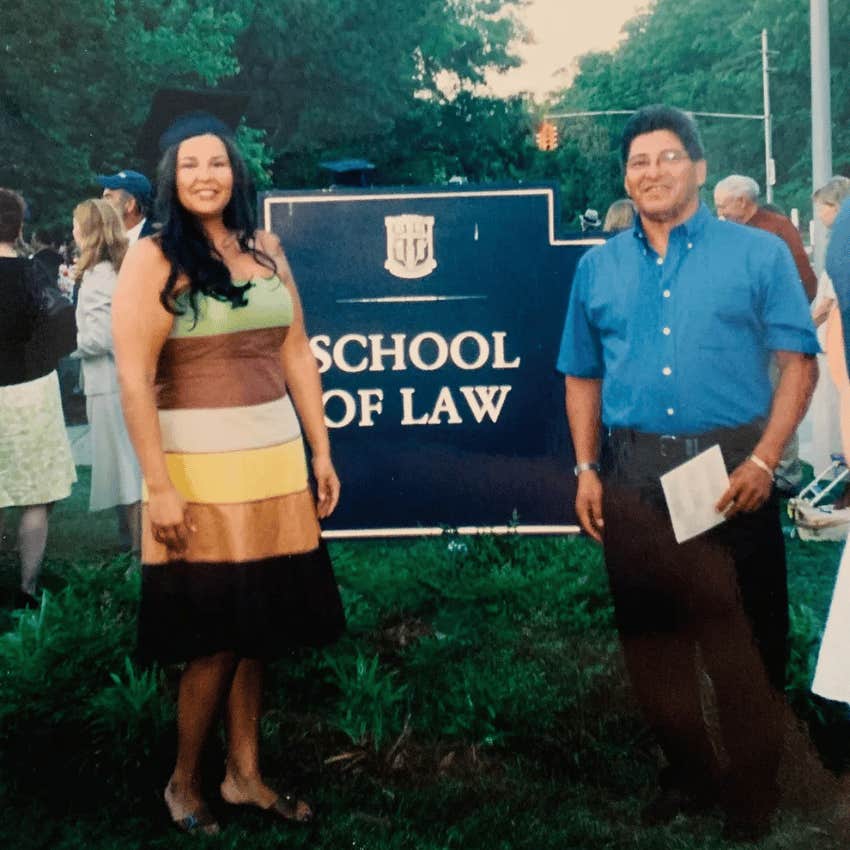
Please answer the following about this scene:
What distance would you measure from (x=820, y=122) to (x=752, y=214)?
0.20 metres

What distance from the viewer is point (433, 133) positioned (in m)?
2.66

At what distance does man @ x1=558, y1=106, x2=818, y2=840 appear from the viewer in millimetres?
2346

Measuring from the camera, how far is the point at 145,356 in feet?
7.52

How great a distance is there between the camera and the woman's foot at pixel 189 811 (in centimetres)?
254

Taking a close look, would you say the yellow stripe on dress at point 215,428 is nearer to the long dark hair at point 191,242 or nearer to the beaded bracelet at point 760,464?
the long dark hair at point 191,242

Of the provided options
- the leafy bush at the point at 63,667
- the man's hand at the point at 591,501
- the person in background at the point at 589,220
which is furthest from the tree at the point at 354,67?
the leafy bush at the point at 63,667

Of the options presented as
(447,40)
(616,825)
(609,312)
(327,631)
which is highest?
(447,40)

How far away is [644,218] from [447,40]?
0.54 m

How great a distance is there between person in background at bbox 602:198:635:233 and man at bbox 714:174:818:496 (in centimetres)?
17

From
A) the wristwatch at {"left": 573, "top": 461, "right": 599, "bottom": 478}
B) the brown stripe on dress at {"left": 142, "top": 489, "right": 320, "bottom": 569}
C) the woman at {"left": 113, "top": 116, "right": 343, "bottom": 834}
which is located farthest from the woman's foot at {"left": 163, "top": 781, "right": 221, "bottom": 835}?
the wristwatch at {"left": 573, "top": 461, "right": 599, "bottom": 478}

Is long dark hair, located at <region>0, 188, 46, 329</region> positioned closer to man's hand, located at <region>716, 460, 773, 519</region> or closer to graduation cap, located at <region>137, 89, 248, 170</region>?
graduation cap, located at <region>137, 89, 248, 170</region>

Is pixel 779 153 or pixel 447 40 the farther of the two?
pixel 447 40

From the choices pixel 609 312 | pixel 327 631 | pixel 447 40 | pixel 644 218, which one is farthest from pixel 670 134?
pixel 327 631

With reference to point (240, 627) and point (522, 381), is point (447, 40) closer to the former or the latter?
point (522, 381)
